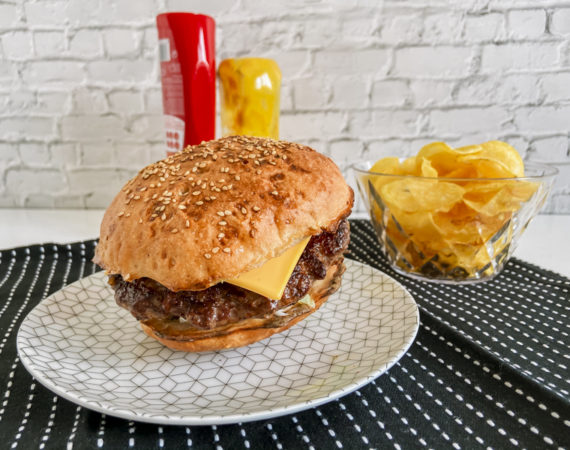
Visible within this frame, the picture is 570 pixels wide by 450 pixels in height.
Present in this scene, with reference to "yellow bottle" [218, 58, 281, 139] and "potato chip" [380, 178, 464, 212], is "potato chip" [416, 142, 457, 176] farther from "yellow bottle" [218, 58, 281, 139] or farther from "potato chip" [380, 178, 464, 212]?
"yellow bottle" [218, 58, 281, 139]

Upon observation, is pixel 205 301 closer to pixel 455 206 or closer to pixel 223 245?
pixel 223 245

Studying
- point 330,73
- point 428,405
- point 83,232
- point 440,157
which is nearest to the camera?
point 428,405

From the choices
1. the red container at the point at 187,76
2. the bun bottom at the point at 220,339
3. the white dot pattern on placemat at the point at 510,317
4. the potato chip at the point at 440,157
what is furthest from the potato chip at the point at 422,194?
the red container at the point at 187,76

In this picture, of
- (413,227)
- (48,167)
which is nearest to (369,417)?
(413,227)

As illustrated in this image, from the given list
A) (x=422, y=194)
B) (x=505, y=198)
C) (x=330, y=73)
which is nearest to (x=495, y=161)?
(x=505, y=198)

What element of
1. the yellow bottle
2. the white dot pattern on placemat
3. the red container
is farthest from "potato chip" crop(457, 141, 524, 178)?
the red container

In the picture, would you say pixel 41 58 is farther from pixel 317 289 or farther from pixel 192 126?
pixel 317 289

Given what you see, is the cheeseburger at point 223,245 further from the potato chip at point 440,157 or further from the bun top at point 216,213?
the potato chip at point 440,157
